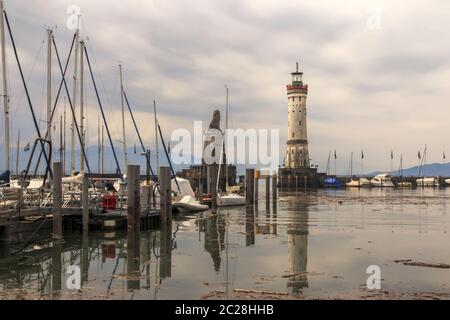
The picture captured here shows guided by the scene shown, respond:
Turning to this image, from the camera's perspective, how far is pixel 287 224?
38625 mm

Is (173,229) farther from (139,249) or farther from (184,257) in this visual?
(184,257)

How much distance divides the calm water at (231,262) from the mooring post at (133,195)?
33.0 inches

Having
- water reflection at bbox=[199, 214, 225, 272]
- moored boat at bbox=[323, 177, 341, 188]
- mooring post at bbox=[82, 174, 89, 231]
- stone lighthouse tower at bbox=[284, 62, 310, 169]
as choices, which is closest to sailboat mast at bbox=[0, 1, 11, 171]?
mooring post at bbox=[82, 174, 89, 231]

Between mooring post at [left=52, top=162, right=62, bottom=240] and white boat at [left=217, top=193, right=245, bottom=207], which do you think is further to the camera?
white boat at [left=217, top=193, right=245, bottom=207]

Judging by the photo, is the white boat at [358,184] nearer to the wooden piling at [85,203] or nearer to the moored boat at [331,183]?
the moored boat at [331,183]

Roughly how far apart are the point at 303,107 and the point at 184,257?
10242 cm

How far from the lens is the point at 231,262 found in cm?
2209

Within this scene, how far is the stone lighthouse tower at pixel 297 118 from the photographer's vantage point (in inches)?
4830

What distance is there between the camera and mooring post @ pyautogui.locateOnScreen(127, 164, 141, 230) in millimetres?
30312

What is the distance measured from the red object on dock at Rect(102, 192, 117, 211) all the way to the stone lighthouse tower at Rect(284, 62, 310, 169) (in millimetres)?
91753

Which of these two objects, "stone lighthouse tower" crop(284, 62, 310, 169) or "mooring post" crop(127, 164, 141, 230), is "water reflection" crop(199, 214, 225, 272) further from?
"stone lighthouse tower" crop(284, 62, 310, 169)

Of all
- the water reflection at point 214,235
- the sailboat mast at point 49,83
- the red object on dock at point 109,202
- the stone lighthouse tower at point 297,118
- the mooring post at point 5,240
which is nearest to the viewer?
the mooring post at point 5,240

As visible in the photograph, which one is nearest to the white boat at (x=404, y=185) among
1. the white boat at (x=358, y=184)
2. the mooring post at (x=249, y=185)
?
the white boat at (x=358, y=184)

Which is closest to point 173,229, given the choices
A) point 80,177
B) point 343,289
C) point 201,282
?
point 80,177
